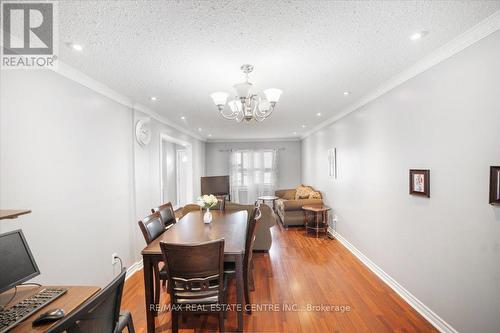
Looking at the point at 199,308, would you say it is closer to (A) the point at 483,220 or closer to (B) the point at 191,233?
(B) the point at 191,233

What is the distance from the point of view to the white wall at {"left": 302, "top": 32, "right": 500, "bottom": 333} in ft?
5.11

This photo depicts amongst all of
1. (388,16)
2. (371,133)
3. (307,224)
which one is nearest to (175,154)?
(307,224)

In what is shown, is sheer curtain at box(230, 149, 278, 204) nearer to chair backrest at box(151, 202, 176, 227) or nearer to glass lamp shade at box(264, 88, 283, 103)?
chair backrest at box(151, 202, 176, 227)

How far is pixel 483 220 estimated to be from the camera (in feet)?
5.21

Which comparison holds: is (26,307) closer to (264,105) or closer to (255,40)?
(255,40)

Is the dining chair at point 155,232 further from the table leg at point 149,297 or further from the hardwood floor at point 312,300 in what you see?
the hardwood floor at point 312,300

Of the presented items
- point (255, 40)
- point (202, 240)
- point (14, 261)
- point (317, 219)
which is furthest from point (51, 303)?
point (317, 219)

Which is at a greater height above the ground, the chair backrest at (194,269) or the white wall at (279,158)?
the white wall at (279,158)

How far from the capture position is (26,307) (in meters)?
1.14

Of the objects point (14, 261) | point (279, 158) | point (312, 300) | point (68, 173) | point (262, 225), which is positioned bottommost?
point (312, 300)

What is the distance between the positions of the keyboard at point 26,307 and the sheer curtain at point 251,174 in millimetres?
6965

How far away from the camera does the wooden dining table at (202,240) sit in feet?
6.02

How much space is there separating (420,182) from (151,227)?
8.84 ft

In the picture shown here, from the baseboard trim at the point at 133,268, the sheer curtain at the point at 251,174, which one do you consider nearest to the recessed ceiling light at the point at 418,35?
the baseboard trim at the point at 133,268
